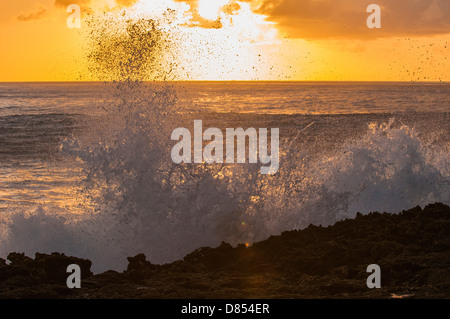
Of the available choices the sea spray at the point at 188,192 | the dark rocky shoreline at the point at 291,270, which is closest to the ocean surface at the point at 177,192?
the sea spray at the point at 188,192

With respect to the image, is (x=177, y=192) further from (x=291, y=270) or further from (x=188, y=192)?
(x=291, y=270)

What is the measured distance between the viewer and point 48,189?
12562 millimetres

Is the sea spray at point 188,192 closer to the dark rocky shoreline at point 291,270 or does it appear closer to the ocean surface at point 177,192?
the ocean surface at point 177,192

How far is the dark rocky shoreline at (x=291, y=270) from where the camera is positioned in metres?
5.16

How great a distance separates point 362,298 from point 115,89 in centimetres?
754

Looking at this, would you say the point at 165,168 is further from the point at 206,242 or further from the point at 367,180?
the point at 367,180

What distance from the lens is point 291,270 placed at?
5.92 meters

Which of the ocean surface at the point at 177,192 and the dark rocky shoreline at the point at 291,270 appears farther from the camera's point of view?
the ocean surface at the point at 177,192

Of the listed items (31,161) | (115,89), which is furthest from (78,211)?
(31,161)

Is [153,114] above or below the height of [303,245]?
above

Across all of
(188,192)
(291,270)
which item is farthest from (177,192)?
(291,270)

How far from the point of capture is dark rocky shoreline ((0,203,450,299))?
5.16 m

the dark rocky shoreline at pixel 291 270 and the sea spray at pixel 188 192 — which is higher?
the sea spray at pixel 188 192

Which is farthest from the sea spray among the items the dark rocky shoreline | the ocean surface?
the dark rocky shoreline
